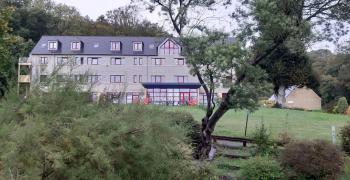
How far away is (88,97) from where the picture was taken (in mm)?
6074

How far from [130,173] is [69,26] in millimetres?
68393

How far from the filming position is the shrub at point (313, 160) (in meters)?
12.4

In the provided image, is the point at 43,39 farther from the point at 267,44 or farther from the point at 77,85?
the point at 77,85

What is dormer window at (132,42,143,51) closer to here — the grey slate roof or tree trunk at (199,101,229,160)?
the grey slate roof

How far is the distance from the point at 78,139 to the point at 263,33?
12453mm

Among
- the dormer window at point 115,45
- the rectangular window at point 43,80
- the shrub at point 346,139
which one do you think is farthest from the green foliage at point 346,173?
the dormer window at point 115,45

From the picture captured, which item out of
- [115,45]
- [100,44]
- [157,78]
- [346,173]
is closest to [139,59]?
[157,78]

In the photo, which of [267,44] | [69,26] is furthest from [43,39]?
[267,44]

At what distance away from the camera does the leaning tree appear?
16109 millimetres

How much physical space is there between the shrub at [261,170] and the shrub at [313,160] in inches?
12.8

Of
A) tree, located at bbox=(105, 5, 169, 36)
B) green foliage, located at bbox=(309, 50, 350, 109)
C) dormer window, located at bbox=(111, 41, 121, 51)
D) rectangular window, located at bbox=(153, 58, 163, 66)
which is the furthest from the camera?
tree, located at bbox=(105, 5, 169, 36)

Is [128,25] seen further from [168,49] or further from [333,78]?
[333,78]

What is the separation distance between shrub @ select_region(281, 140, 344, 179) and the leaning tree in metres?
3.53

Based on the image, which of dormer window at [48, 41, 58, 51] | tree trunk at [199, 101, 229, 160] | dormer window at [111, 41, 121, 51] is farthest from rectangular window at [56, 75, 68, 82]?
dormer window at [111, 41, 121, 51]
